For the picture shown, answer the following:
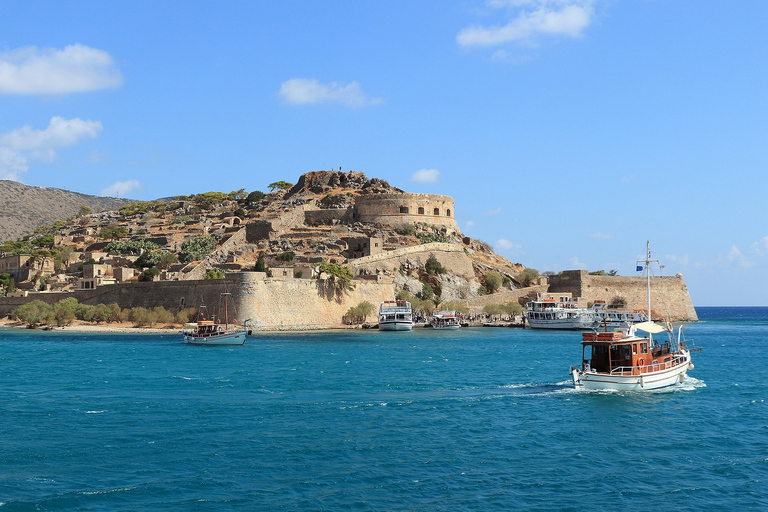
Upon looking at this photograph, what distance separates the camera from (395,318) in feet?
180

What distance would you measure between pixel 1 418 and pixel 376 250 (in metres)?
44.9

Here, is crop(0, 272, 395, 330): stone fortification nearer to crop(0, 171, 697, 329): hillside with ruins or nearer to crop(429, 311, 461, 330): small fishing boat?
crop(0, 171, 697, 329): hillside with ruins

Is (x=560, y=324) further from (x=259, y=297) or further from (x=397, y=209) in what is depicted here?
(x=259, y=297)

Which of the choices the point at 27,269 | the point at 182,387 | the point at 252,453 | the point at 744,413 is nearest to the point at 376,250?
the point at 27,269

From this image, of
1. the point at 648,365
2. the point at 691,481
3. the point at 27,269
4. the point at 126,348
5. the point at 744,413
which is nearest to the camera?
the point at 691,481

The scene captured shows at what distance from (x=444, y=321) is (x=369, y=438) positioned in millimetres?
40859

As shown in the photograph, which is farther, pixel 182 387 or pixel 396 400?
pixel 182 387

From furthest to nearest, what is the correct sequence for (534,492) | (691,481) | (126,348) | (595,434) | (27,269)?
(27,269) < (126,348) < (595,434) < (691,481) < (534,492)

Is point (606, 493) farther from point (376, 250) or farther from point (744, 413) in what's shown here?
point (376, 250)

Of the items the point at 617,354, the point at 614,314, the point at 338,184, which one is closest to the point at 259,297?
the point at 614,314

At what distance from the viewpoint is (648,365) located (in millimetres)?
24844

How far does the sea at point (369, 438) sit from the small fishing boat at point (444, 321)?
25.6 metres

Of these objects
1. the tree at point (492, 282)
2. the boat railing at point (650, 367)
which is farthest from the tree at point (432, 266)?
the boat railing at point (650, 367)

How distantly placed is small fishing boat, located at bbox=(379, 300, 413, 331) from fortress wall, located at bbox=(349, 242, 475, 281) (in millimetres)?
4970
